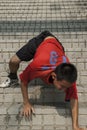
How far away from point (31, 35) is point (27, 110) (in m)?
2.74

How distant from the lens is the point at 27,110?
3689 millimetres

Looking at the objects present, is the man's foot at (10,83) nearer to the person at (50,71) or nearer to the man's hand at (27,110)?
the person at (50,71)

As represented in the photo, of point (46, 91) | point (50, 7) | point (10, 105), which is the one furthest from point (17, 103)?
point (50, 7)

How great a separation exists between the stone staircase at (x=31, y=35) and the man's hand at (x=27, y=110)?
0.05 metres

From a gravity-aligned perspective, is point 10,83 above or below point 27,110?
above

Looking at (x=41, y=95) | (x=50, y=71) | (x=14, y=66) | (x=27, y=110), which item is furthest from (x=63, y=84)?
(x=14, y=66)

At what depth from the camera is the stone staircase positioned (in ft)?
12.1

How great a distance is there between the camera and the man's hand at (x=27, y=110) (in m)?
3.68

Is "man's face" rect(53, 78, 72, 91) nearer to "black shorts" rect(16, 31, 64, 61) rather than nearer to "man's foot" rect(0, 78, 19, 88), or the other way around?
"black shorts" rect(16, 31, 64, 61)

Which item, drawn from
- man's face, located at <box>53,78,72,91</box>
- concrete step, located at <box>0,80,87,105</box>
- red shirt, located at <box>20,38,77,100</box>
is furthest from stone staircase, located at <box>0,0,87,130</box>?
man's face, located at <box>53,78,72,91</box>

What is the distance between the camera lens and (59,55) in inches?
148

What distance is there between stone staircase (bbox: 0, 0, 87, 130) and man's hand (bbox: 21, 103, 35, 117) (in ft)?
0.18

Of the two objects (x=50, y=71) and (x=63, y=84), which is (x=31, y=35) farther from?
(x=63, y=84)

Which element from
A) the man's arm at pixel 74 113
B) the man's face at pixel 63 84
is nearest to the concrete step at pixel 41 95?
the man's arm at pixel 74 113
